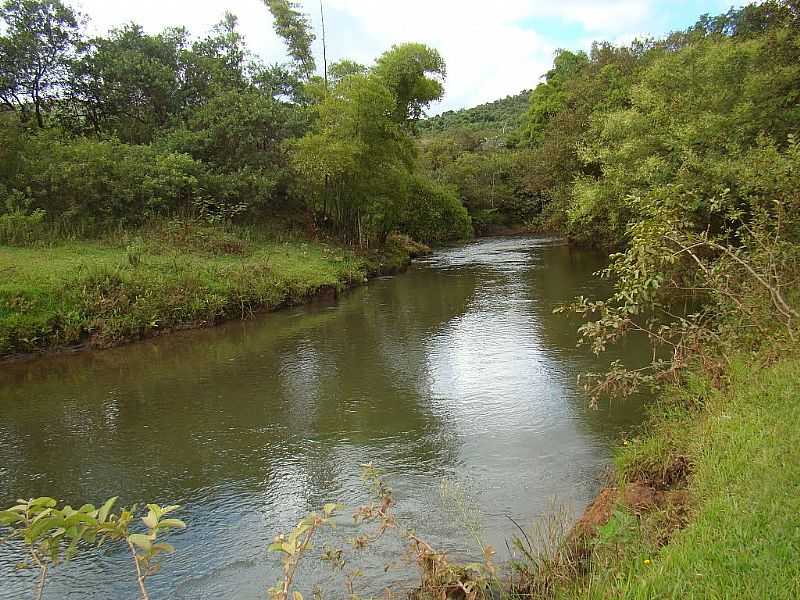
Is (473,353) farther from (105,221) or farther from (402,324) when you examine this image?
(105,221)

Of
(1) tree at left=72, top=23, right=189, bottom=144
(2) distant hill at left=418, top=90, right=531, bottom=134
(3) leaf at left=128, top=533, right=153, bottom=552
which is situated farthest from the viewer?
(2) distant hill at left=418, top=90, right=531, bottom=134

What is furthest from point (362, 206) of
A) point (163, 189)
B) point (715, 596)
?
point (715, 596)

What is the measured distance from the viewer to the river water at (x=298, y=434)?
514 cm

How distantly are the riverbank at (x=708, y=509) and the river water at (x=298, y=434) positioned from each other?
84 centimetres

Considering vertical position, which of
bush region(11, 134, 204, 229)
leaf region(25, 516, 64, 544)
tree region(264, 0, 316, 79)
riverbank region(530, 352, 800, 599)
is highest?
tree region(264, 0, 316, 79)

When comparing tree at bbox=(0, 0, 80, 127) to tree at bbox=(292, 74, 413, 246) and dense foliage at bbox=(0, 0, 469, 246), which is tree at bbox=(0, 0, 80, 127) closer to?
dense foliage at bbox=(0, 0, 469, 246)

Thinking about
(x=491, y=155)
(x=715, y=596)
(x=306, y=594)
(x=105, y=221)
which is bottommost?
(x=306, y=594)

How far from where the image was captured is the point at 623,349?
1050cm

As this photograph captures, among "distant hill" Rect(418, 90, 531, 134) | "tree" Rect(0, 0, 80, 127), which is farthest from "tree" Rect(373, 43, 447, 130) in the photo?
"distant hill" Rect(418, 90, 531, 134)

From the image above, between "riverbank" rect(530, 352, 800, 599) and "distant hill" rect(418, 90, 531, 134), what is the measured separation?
5874cm

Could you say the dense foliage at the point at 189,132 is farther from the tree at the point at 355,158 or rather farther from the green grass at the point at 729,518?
the green grass at the point at 729,518

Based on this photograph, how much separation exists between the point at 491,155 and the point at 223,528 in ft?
141

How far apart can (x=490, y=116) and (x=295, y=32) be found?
51531 mm

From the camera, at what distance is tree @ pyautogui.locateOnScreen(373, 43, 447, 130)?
71.6ft
